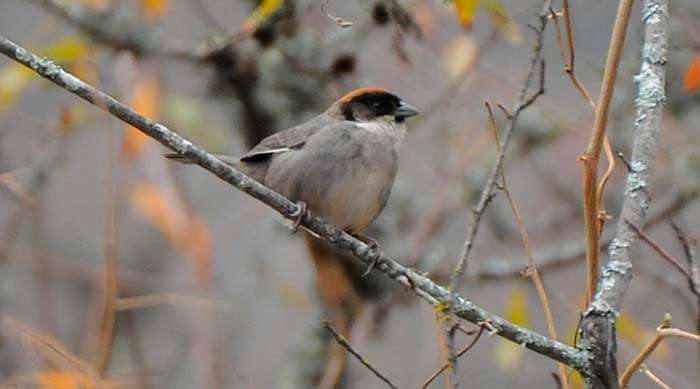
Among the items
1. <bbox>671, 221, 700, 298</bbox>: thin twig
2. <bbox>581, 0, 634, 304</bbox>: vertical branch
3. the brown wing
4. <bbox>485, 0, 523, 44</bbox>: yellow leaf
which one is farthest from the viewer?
the brown wing

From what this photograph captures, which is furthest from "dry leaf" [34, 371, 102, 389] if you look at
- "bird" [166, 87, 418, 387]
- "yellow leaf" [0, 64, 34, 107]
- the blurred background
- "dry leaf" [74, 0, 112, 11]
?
"dry leaf" [74, 0, 112, 11]

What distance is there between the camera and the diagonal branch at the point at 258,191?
220 cm

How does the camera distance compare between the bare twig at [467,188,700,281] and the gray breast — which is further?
the bare twig at [467,188,700,281]

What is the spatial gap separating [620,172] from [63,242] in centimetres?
275

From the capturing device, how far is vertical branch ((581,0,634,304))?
6.97 ft

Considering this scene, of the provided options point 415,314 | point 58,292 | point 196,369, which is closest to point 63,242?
point 58,292

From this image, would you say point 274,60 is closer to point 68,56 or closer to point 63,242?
point 68,56

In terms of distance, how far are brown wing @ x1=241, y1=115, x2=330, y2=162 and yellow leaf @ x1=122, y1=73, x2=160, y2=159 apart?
48 cm

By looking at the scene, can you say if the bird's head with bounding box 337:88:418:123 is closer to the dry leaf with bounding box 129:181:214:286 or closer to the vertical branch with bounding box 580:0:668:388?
the dry leaf with bounding box 129:181:214:286

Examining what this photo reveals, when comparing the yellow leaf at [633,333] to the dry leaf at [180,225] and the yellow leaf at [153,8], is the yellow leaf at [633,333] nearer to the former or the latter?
the dry leaf at [180,225]

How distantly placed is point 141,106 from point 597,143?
2703 mm

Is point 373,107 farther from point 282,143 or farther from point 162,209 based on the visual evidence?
point 162,209

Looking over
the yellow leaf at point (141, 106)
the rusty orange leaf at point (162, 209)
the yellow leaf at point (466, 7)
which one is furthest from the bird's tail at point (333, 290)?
the yellow leaf at point (466, 7)

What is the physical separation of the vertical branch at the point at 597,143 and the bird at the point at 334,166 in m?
1.48
